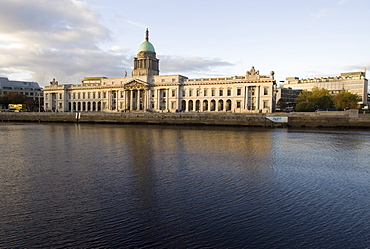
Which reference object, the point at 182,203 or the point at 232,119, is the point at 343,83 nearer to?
the point at 232,119

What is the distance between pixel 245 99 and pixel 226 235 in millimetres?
75563

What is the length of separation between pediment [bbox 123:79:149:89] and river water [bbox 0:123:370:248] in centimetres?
7572

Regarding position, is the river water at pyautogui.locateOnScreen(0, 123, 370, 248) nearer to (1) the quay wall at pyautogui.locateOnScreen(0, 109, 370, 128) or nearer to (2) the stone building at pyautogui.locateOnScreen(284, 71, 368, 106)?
(1) the quay wall at pyautogui.locateOnScreen(0, 109, 370, 128)

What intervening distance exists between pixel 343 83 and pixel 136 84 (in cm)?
10517

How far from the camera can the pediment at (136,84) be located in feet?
309

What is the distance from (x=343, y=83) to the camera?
476 feet

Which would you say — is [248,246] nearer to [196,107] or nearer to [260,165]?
[260,165]

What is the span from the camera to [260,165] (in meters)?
18.5

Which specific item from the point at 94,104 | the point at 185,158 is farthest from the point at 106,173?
the point at 94,104

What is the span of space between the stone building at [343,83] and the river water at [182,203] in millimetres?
140016

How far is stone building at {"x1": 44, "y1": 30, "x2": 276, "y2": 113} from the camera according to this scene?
81.4 meters

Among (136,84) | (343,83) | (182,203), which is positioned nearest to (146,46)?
(136,84)

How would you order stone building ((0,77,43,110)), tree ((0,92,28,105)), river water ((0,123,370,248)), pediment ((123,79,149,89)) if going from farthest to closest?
stone building ((0,77,43,110))
tree ((0,92,28,105))
pediment ((123,79,149,89))
river water ((0,123,370,248))

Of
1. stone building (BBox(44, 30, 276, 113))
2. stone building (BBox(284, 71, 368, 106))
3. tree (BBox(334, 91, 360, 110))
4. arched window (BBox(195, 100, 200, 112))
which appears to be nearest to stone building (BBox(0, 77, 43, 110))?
stone building (BBox(44, 30, 276, 113))
